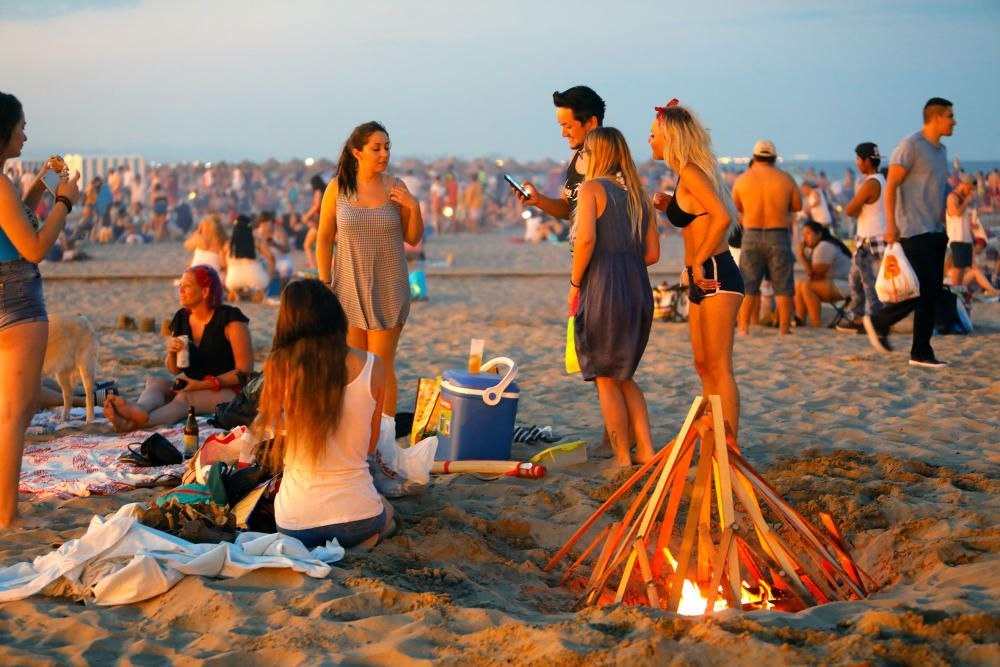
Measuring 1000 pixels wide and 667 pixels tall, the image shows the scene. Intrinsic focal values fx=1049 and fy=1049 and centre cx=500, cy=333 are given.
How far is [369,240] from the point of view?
5664 millimetres

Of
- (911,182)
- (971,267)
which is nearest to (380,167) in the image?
(911,182)

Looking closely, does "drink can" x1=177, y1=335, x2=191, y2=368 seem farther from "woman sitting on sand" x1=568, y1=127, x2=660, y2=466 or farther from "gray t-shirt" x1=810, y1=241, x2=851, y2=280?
"gray t-shirt" x1=810, y1=241, x2=851, y2=280

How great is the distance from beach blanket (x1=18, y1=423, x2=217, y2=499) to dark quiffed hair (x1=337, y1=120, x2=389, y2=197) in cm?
172

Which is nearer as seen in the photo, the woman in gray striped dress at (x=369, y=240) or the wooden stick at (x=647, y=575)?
the wooden stick at (x=647, y=575)

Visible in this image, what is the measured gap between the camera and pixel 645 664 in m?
2.99

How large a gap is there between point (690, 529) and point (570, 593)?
0.62 m

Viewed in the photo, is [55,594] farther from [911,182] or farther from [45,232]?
[911,182]

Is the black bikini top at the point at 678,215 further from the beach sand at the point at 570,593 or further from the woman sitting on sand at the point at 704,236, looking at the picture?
the beach sand at the point at 570,593

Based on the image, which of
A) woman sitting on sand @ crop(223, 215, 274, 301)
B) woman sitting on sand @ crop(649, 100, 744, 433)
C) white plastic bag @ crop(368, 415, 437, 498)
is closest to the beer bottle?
white plastic bag @ crop(368, 415, 437, 498)

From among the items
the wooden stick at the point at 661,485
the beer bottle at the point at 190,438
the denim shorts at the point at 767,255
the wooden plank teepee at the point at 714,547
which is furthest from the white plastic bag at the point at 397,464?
the denim shorts at the point at 767,255

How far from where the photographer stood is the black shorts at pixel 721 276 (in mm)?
5262

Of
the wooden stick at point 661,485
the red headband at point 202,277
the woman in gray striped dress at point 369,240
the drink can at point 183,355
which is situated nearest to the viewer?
the wooden stick at point 661,485

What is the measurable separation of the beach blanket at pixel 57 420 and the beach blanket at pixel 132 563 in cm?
285

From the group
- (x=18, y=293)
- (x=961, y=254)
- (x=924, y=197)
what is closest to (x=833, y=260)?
(x=961, y=254)
